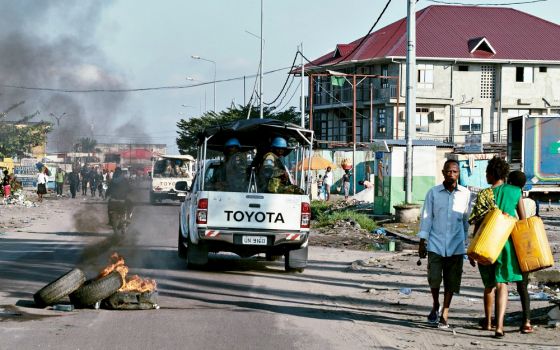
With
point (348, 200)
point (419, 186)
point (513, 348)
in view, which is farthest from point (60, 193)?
point (513, 348)

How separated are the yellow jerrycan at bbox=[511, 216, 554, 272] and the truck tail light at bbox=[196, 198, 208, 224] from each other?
20.7 ft

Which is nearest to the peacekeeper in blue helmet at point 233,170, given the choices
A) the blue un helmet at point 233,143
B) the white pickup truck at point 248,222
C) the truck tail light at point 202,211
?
the blue un helmet at point 233,143

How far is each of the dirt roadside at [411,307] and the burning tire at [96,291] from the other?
9.30 feet

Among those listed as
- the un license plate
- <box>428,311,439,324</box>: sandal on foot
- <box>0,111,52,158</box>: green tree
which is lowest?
<box>428,311,439,324</box>: sandal on foot

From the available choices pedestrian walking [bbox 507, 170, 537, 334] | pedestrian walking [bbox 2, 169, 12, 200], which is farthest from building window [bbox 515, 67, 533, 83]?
pedestrian walking [bbox 507, 170, 537, 334]

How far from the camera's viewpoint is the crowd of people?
8992 millimetres

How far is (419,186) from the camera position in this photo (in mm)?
30234

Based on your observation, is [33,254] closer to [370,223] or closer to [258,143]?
[258,143]

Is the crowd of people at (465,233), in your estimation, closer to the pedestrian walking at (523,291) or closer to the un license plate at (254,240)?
the pedestrian walking at (523,291)

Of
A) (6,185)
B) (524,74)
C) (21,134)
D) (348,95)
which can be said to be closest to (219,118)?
(348,95)

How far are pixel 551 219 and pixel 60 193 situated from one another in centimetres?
3061

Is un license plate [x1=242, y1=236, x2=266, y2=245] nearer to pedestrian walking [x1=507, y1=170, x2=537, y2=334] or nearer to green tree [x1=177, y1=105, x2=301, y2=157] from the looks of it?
pedestrian walking [x1=507, y1=170, x2=537, y2=334]

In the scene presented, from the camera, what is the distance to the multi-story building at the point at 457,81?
67.6m

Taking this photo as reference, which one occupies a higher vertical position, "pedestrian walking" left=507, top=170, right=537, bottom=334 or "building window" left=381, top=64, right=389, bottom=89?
"building window" left=381, top=64, right=389, bottom=89
